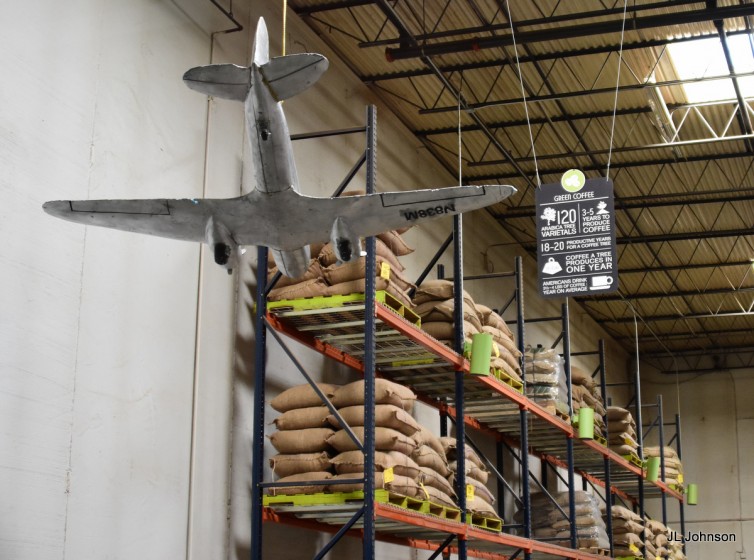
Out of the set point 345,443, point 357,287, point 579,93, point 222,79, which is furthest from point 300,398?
point 579,93

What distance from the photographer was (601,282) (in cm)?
1427

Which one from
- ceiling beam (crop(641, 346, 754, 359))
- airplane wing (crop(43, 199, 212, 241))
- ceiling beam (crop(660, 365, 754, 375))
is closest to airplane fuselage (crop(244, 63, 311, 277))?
airplane wing (crop(43, 199, 212, 241))

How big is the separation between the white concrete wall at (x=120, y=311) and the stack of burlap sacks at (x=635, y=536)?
33.6 feet

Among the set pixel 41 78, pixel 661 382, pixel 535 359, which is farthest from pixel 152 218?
pixel 661 382

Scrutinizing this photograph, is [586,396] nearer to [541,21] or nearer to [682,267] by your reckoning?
[682,267]

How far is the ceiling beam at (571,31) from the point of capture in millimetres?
14711

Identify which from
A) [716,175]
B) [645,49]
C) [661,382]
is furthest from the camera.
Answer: [661,382]

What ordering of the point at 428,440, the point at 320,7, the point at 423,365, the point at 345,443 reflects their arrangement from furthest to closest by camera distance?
the point at 320,7 → the point at 423,365 → the point at 428,440 → the point at 345,443

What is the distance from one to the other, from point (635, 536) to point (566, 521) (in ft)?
12.7

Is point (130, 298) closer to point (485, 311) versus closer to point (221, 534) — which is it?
point (221, 534)

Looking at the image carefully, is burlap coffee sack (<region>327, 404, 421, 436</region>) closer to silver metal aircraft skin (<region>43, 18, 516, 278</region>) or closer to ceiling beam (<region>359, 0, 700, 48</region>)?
silver metal aircraft skin (<region>43, 18, 516, 278</region>)

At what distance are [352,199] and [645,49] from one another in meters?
11.9

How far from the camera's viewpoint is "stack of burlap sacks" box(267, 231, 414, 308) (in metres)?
11.1

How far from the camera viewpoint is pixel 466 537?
1265 cm
